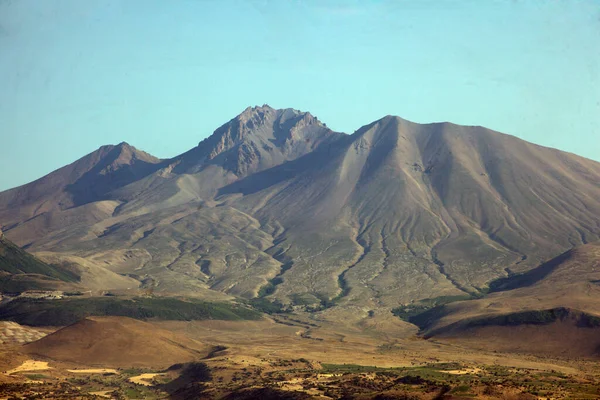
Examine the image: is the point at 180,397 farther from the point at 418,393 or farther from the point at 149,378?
the point at 418,393

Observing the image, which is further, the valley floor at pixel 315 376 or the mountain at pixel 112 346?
the mountain at pixel 112 346

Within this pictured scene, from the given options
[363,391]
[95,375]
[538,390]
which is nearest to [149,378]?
[95,375]

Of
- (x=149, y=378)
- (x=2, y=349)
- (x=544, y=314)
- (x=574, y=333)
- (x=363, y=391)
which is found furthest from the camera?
(x=544, y=314)

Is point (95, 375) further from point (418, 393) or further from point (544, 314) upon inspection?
point (544, 314)

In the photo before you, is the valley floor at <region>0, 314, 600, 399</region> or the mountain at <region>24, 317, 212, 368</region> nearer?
the valley floor at <region>0, 314, 600, 399</region>

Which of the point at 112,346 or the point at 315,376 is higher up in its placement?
the point at 112,346

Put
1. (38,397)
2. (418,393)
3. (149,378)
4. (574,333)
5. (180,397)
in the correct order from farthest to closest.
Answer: (574,333), (149,378), (180,397), (38,397), (418,393)

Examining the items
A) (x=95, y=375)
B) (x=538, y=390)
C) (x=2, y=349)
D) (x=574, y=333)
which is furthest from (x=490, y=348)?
(x=2, y=349)

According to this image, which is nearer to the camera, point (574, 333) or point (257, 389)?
point (257, 389)

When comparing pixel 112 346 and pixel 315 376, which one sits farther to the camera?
pixel 112 346
